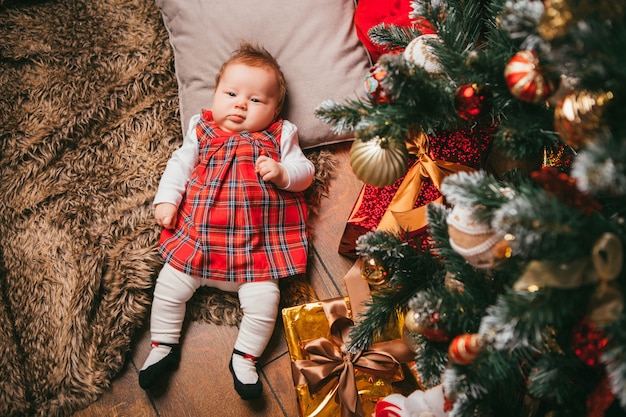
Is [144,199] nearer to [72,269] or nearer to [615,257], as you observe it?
[72,269]

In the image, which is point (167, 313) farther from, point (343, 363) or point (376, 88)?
point (376, 88)

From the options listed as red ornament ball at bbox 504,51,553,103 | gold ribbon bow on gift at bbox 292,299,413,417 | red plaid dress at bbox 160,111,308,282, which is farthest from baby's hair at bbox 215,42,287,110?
red ornament ball at bbox 504,51,553,103

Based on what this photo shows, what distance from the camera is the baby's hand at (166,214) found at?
3.99 ft

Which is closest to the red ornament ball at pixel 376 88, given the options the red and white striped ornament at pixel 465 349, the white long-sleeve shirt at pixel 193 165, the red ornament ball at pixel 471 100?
the red ornament ball at pixel 471 100

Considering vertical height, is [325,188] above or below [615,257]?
below

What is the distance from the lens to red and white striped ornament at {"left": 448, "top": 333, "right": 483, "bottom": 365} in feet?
2.15

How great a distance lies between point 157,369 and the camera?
1.18 meters

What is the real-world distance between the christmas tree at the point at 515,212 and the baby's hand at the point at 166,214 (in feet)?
1.88

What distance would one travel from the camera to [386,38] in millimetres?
993

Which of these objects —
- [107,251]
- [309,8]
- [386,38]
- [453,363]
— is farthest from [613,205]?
[107,251]

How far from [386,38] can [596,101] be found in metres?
0.53

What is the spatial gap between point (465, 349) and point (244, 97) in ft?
2.74

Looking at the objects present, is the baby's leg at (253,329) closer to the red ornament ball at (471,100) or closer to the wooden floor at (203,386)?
the wooden floor at (203,386)

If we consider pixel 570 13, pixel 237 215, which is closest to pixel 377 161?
pixel 570 13
